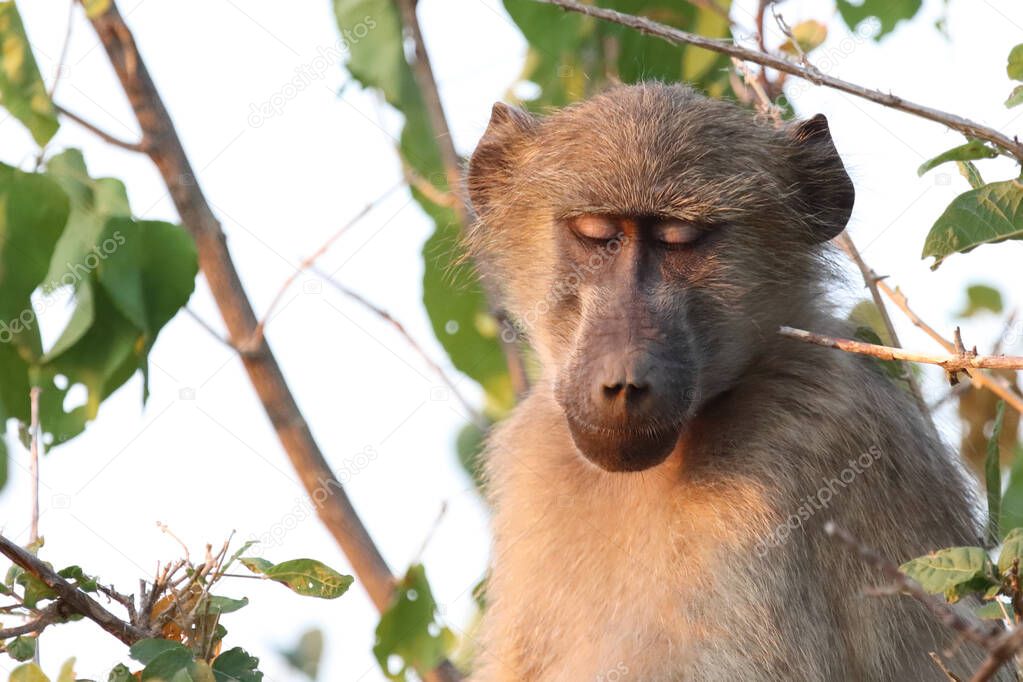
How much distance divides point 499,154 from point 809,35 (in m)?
1.60

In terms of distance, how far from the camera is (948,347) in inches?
165

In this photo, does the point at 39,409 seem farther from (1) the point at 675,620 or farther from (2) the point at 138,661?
(1) the point at 675,620

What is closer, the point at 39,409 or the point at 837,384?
the point at 39,409

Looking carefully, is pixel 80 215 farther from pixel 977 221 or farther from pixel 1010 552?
pixel 1010 552

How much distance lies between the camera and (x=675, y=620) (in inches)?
172

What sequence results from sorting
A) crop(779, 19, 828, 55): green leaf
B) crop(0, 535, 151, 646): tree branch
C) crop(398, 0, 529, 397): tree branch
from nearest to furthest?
crop(0, 535, 151, 646): tree branch < crop(398, 0, 529, 397): tree branch < crop(779, 19, 828, 55): green leaf

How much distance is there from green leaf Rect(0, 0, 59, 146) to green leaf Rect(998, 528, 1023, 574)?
2.76m

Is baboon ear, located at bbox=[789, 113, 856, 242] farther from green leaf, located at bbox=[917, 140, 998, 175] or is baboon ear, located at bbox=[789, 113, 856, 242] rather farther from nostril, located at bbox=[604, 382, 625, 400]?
green leaf, located at bbox=[917, 140, 998, 175]

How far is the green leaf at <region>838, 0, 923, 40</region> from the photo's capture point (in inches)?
184

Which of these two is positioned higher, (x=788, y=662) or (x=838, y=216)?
(x=838, y=216)

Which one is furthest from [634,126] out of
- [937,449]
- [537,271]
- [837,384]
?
[937,449]

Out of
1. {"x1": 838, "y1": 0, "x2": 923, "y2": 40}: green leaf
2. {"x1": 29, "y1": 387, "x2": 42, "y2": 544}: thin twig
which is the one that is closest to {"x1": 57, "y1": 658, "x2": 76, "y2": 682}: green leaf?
{"x1": 29, "y1": 387, "x2": 42, "y2": 544}: thin twig

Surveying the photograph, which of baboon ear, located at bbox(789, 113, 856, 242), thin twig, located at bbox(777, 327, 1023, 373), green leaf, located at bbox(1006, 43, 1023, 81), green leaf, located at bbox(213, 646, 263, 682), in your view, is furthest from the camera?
baboon ear, located at bbox(789, 113, 856, 242)

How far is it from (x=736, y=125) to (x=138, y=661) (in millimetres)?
2961
